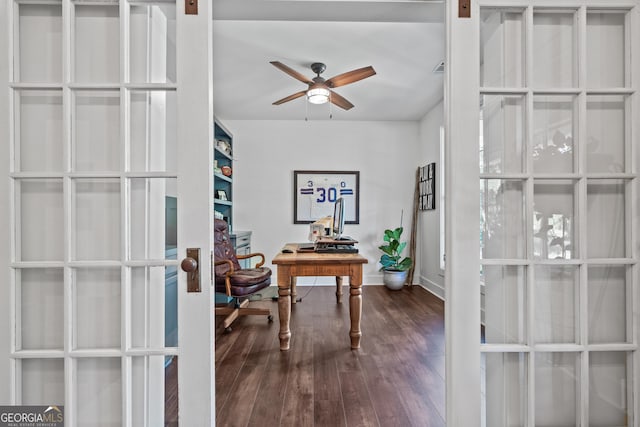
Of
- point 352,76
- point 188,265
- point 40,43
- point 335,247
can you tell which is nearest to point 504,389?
point 188,265

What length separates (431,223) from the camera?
184 inches

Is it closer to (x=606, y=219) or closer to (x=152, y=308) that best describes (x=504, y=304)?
(x=606, y=219)

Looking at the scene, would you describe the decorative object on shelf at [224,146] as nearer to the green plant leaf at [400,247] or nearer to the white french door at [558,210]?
the green plant leaf at [400,247]

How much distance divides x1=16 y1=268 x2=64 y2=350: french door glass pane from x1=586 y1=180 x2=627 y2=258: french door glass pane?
6.44ft

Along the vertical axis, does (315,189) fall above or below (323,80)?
below

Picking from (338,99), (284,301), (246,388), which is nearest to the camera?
(246,388)

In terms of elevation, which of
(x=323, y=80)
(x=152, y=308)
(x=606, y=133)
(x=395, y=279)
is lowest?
(x=395, y=279)

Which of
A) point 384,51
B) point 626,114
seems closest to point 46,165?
point 626,114

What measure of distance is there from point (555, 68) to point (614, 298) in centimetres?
89

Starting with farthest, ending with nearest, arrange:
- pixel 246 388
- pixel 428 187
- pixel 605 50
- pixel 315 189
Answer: pixel 315 189
pixel 428 187
pixel 246 388
pixel 605 50

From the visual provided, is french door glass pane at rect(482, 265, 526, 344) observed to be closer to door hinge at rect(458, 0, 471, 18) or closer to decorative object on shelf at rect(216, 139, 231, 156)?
door hinge at rect(458, 0, 471, 18)

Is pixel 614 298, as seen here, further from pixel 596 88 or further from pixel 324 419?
pixel 324 419

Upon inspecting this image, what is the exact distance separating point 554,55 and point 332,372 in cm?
216

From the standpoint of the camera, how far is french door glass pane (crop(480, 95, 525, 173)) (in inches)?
46.9
